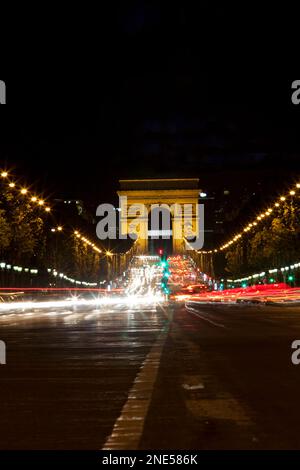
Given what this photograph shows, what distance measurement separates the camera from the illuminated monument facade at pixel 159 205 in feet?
554

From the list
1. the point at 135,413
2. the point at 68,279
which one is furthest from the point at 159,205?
the point at 135,413

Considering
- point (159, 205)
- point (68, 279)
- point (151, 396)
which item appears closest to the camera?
point (151, 396)

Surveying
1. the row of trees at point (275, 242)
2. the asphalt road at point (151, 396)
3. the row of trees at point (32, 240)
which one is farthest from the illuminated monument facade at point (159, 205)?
the asphalt road at point (151, 396)

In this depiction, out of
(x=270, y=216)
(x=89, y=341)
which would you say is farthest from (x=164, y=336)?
(x=270, y=216)

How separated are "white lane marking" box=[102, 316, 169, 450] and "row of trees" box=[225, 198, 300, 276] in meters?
61.8

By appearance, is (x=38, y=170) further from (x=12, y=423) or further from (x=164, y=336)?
(x=12, y=423)

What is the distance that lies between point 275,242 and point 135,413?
7240cm

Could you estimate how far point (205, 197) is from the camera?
189625 mm

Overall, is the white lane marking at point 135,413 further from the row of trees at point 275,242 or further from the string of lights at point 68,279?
the string of lights at point 68,279

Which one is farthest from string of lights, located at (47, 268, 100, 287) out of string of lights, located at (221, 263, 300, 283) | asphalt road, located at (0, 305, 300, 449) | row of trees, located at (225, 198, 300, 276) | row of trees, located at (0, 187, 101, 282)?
asphalt road, located at (0, 305, 300, 449)

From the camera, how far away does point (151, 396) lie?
10.5 m

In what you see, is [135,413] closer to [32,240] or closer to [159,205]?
[32,240]

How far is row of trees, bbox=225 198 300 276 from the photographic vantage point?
75088mm

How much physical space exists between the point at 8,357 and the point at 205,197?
17464cm
